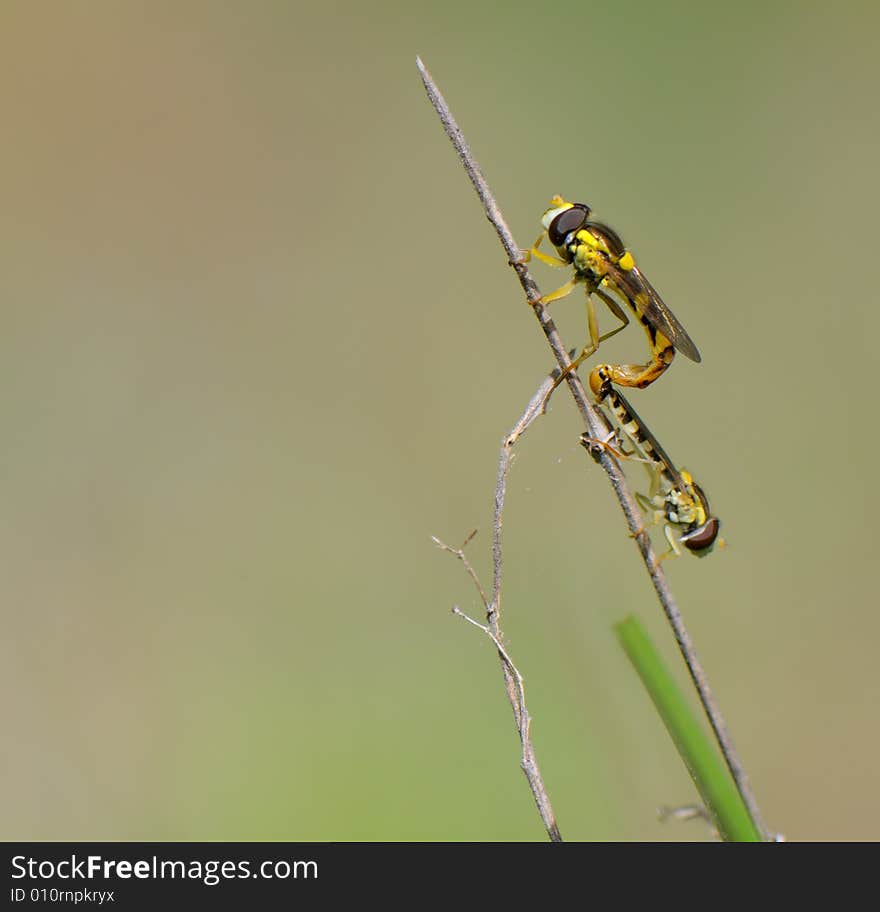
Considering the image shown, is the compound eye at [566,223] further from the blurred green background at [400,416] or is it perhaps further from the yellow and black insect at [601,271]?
the blurred green background at [400,416]

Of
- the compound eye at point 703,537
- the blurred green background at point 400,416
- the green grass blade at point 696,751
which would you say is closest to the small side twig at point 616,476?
the green grass blade at point 696,751

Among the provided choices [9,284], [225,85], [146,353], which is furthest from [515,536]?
[225,85]

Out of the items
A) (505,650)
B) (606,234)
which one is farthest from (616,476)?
(606,234)

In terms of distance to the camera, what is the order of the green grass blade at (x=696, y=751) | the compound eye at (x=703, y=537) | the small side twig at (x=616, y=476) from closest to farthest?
the green grass blade at (x=696, y=751)
the small side twig at (x=616, y=476)
the compound eye at (x=703, y=537)

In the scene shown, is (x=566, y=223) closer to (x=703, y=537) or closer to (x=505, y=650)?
(x=703, y=537)

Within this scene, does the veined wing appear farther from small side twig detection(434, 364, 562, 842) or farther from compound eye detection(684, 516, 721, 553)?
small side twig detection(434, 364, 562, 842)

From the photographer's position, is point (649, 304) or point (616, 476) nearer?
point (616, 476)
